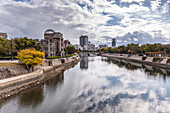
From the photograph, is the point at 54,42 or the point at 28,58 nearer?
the point at 28,58

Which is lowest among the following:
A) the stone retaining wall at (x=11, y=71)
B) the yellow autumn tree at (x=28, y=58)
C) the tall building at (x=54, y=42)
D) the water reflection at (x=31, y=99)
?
the water reflection at (x=31, y=99)

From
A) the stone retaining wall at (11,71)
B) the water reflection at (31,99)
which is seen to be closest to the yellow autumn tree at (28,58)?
the stone retaining wall at (11,71)

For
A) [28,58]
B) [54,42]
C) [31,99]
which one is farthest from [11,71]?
[54,42]

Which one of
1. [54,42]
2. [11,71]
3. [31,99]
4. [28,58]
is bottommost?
[31,99]

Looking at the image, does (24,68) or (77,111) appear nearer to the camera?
(77,111)

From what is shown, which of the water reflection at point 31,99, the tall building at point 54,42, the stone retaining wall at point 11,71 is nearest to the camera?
the water reflection at point 31,99

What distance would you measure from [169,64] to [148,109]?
42.5m

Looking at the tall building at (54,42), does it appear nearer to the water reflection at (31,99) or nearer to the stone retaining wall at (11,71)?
the stone retaining wall at (11,71)

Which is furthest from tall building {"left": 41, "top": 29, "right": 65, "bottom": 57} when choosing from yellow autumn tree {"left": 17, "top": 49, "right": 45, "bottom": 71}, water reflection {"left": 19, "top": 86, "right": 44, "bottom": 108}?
water reflection {"left": 19, "top": 86, "right": 44, "bottom": 108}

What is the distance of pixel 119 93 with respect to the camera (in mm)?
21016

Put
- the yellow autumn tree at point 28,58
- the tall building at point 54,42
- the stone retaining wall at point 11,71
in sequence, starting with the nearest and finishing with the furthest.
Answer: the stone retaining wall at point 11,71 < the yellow autumn tree at point 28,58 < the tall building at point 54,42

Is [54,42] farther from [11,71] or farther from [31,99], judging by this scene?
[31,99]

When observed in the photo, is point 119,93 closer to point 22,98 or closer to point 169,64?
point 22,98

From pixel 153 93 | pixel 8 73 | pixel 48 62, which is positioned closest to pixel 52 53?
pixel 48 62
